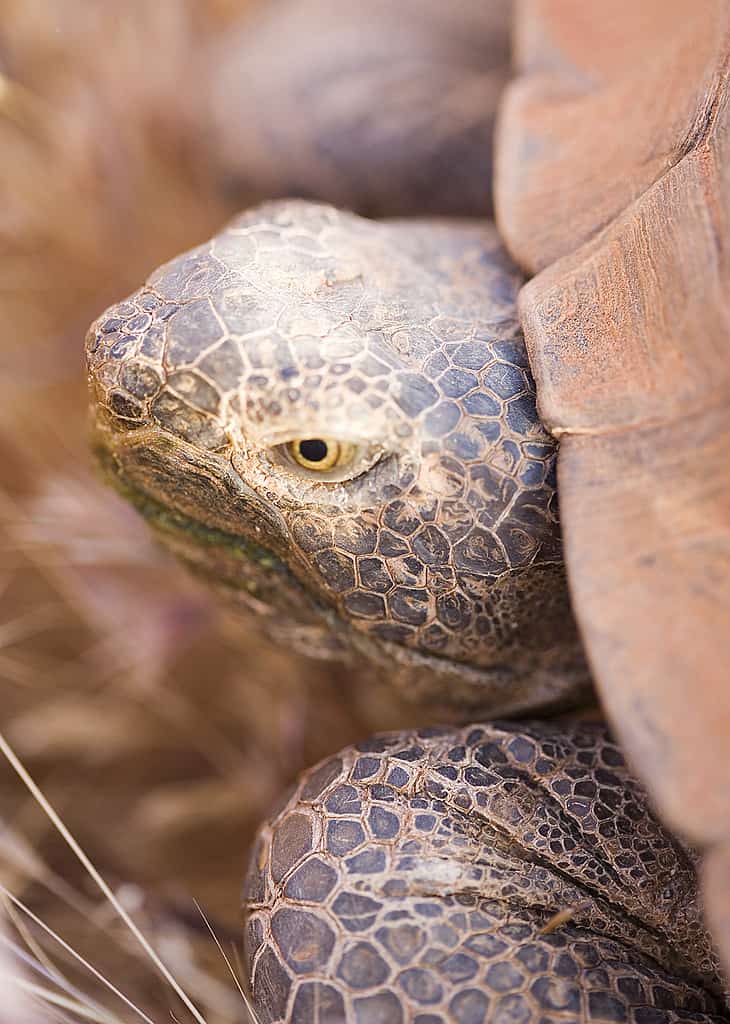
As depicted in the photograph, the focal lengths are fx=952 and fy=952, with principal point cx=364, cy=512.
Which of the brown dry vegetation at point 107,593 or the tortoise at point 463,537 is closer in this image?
the tortoise at point 463,537

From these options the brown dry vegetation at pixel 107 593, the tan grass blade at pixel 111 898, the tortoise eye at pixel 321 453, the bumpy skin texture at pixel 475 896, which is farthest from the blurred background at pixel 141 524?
the tortoise eye at pixel 321 453

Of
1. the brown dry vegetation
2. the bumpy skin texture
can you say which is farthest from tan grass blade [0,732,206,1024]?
the brown dry vegetation

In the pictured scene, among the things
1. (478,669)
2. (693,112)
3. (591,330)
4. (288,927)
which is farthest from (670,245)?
(288,927)

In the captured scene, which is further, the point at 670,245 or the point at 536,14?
the point at 536,14

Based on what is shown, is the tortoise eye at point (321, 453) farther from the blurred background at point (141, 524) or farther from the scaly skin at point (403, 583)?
the blurred background at point (141, 524)

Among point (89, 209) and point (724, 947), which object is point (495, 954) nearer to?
point (724, 947)

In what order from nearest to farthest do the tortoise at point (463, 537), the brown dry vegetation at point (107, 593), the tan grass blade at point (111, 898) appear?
1. the tortoise at point (463, 537)
2. the tan grass blade at point (111, 898)
3. the brown dry vegetation at point (107, 593)

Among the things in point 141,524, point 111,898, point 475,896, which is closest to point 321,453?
point 475,896

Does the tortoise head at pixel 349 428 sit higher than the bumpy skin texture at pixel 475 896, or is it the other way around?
the tortoise head at pixel 349 428
